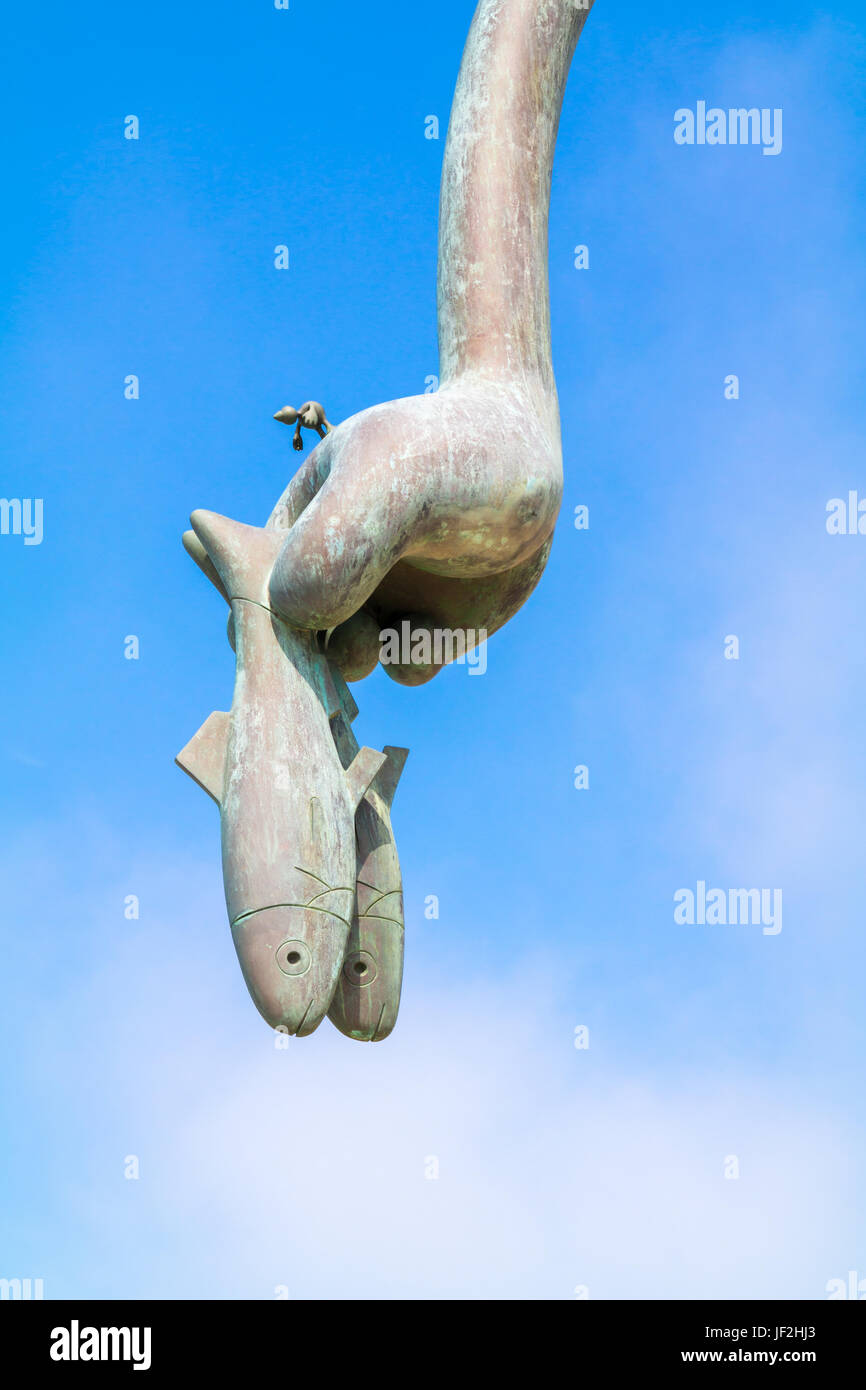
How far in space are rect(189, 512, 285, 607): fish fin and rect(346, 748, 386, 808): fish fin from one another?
0.64m

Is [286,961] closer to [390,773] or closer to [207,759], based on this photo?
[207,759]

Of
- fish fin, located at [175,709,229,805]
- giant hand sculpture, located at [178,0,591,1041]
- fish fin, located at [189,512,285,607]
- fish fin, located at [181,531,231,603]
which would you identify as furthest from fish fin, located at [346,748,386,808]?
fish fin, located at [181,531,231,603]

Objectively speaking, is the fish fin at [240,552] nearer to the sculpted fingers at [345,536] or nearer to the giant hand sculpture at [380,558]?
the giant hand sculpture at [380,558]

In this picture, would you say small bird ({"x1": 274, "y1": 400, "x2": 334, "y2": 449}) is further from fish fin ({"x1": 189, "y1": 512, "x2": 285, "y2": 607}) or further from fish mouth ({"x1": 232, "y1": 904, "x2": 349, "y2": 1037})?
fish mouth ({"x1": 232, "y1": 904, "x2": 349, "y2": 1037})

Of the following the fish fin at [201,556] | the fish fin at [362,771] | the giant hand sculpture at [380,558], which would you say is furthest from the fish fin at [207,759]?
the fish fin at [201,556]

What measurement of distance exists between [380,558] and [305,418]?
1044 mm

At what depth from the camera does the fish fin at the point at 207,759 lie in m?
6.55

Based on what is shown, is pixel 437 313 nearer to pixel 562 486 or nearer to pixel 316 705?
pixel 562 486

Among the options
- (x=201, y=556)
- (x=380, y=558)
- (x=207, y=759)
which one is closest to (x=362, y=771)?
(x=207, y=759)

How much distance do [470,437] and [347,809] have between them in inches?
54.9

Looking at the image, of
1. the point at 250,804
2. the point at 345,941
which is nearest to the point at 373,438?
the point at 250,804

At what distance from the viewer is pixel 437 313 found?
738cm

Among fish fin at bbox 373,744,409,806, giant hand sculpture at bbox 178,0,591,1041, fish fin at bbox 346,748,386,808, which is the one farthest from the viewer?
fish fin at bbox 373,744,409,806

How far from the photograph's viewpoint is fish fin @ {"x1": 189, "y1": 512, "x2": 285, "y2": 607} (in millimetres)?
6789
